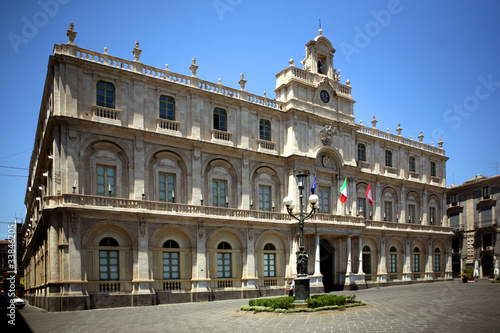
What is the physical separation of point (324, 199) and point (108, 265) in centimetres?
1956

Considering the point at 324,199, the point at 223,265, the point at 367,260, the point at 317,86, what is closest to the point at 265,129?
the point at 317,86

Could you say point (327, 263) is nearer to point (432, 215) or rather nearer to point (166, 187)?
point (166, 187)

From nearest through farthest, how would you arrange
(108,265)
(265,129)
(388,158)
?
(108,265) < (265,129) < (388,158)

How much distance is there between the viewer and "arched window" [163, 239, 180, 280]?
29.8 m

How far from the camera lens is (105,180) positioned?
93.2 feet

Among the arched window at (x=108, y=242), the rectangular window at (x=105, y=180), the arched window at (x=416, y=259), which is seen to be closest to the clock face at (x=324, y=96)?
the arched window at (x=416, y=259)

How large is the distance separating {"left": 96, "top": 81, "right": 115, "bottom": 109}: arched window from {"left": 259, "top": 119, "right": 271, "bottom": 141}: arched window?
12312 millimetres

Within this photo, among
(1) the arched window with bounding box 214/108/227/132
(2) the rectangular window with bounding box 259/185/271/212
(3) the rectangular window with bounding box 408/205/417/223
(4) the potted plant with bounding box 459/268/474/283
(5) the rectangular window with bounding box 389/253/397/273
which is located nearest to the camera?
(1) the arched window with bounding box 214/108/227/132

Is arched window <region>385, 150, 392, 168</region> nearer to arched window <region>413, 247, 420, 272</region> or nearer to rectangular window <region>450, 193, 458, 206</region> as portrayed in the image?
arched window <region>413, 247, 420, 272</region>

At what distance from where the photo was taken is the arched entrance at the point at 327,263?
3925 centimetres

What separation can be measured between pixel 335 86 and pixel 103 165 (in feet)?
75.4

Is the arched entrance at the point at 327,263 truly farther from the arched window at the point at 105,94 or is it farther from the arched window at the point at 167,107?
the arched window at the point at 105,94

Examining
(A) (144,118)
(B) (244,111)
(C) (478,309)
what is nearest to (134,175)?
(A) (144,118)

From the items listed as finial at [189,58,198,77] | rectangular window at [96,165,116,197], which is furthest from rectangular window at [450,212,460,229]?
rectangular window at [96,165,116,197]
